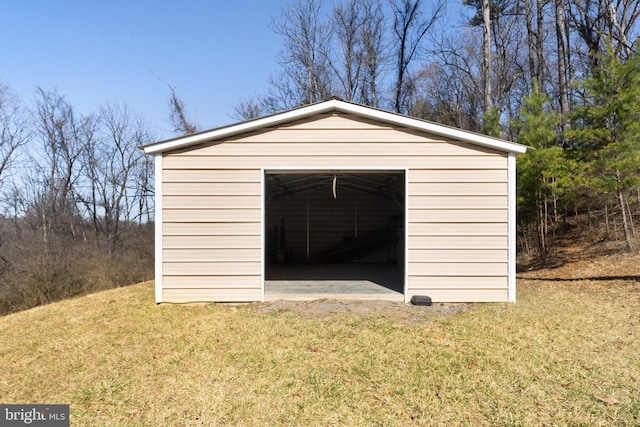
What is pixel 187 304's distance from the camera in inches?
231

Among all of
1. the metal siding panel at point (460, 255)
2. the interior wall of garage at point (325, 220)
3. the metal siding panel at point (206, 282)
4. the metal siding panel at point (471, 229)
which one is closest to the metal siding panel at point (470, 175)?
the metal siding panel at point (471, 229)

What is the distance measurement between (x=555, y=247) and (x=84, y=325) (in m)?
11.1

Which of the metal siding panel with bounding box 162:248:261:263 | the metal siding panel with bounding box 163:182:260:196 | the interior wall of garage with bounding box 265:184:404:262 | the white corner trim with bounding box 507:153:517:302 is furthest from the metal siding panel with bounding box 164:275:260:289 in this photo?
the interior wall of garage with bounding box 265:184:404:262

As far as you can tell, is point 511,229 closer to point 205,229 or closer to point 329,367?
point 329,367

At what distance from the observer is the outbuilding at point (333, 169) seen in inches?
230

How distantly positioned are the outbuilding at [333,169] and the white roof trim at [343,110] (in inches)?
0.6

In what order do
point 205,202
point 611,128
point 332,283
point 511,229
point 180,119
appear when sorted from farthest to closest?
point 180,119 → point 611,128 → point 332,283 → point 205,202 → point 511,229

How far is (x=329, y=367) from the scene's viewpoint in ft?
11.4

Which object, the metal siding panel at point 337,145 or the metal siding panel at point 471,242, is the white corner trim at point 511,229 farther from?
the metal siding panel at point 337,145

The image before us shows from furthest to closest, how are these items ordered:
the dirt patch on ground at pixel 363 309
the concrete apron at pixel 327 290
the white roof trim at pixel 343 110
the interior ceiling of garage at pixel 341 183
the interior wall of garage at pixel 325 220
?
the interior wall of garage at pixel 325 220, the interior ceiling of garage at pixel 341 183, the concrete apron at pixel 327 290, the white roof trim at pixel 343 110, the dirt patch on ground at pixel 363 309

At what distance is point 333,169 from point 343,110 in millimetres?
918

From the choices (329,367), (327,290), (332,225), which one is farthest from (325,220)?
(329,367)

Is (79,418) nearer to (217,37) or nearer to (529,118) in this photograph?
(529,118)

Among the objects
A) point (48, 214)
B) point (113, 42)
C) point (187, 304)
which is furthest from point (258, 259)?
point (48, 214)
